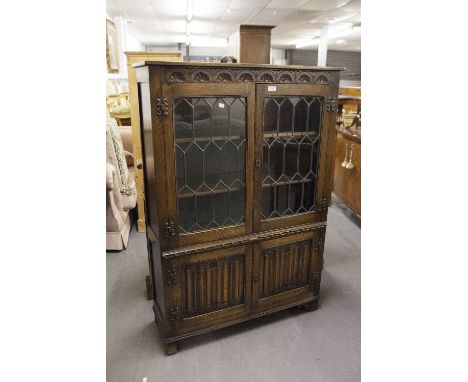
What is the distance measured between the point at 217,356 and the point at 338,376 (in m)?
0.62

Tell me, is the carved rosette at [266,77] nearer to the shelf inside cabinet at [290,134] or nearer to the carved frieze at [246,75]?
the carved frieze at [246,75]

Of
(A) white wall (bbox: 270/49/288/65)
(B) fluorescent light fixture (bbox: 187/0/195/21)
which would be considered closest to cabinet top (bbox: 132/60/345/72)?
(B) fluorescent light fixture (bbox: 187/0/195/21)

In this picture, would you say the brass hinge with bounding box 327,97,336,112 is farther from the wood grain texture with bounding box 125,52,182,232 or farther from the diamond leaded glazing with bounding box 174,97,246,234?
the wood grain texture with bounding box 125,52,182,232

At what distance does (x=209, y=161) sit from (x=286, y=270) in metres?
0.83

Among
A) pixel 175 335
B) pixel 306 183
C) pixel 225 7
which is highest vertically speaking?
pixel 225 7

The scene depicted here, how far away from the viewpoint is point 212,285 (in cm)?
175

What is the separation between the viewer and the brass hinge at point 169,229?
156 centimetres

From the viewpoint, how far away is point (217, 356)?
1.73 meters

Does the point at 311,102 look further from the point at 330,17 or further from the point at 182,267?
the point at 330,17

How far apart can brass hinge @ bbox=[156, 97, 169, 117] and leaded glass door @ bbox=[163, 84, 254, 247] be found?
0.02 metres

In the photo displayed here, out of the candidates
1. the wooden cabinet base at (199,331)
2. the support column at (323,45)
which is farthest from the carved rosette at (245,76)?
the support column at (323,45)

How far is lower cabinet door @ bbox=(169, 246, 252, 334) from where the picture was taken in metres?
1.67
